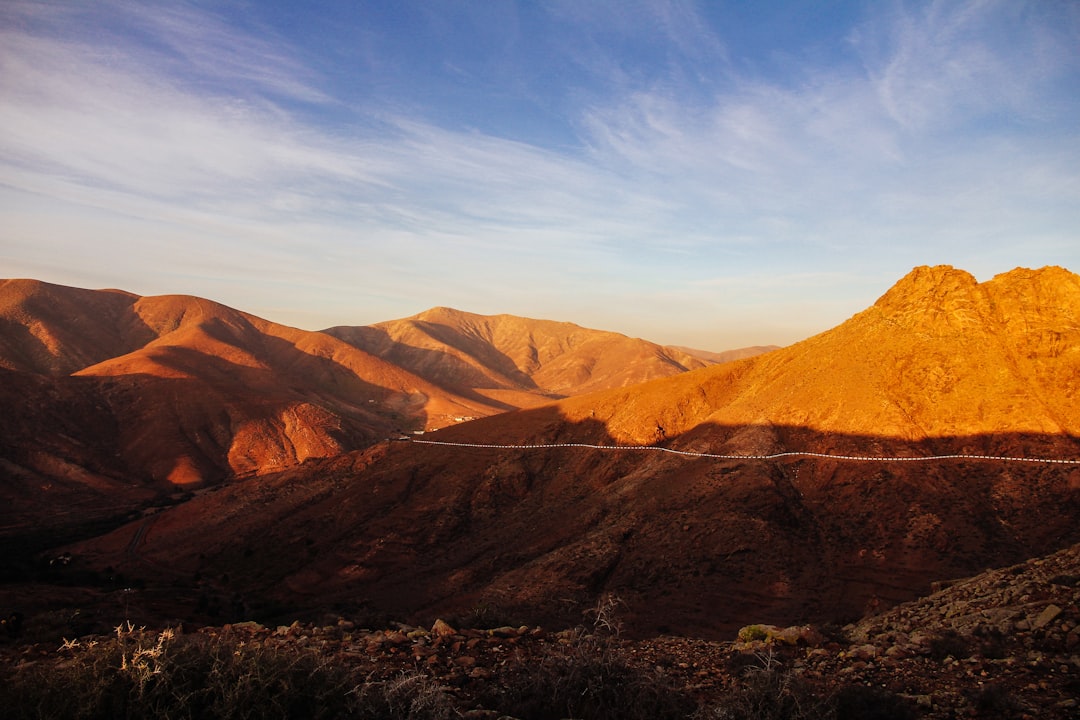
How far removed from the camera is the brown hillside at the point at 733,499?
1980 centimetres

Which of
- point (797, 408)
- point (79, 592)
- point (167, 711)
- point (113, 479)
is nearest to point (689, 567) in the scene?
point (797, 408)

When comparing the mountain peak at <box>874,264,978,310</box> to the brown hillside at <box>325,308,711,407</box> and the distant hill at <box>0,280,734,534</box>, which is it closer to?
the distant hill at <box>0,280,734,534</box>

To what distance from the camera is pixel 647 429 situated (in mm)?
35125

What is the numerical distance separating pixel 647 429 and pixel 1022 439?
57.5ft

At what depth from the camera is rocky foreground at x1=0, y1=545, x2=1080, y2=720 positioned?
6.59 meters

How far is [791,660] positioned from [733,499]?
1573 centimetres

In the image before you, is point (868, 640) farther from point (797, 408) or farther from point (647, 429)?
point (647, 429)

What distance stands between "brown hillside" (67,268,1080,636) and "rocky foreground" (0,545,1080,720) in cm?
606

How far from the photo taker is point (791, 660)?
9078mm

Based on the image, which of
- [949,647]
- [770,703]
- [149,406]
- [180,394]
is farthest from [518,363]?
[770,703]

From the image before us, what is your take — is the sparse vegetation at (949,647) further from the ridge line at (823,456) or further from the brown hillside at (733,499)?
the ridge line at (823,456)

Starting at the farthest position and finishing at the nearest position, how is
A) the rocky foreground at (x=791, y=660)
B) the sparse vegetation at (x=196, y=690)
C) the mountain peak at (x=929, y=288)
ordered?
the mountain peak at (x=929, y=288) → the rocky foreground at (x=791, y=660) → the sparse vegetation at (x=196, y=690)

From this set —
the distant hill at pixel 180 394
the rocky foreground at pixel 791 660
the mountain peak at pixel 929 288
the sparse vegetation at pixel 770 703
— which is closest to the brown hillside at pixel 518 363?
the distant hill at pixel 180 394

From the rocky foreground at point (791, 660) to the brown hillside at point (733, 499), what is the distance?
19.9 ft
